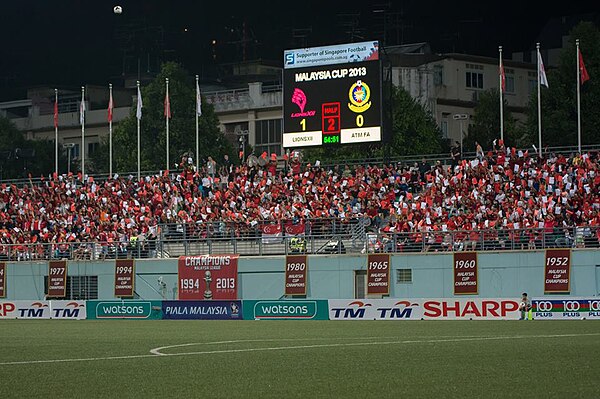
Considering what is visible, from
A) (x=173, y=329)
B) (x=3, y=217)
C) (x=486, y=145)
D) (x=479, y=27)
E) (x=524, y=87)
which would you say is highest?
(x=479, y=27)

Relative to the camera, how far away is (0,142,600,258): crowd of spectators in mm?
48125

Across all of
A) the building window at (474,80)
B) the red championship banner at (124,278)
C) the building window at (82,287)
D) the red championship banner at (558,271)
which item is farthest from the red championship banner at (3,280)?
the building window at (474,80)

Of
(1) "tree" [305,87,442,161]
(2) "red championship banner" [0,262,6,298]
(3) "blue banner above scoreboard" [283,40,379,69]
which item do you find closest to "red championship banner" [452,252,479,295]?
(3) "blue banner above scoreboard" [283,40,379,69]

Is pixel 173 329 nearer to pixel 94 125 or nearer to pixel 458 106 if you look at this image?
pixel 458 106

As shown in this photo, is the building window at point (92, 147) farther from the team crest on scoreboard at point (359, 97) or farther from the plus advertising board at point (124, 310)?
the plus advertising board at point (124, 310)

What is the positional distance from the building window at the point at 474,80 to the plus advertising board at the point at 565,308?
58562 mm

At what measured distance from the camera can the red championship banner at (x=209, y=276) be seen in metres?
54.2

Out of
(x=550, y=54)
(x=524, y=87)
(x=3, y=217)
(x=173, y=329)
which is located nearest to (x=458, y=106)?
(x=524, y=87)

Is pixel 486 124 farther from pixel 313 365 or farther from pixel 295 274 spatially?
pixel 313 365

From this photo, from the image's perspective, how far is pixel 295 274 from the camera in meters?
52.3

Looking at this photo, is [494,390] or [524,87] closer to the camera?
[494,390]

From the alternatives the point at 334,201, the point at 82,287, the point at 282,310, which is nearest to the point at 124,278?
the point at 82,287

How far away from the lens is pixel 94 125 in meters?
112

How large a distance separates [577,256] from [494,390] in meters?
32.4
